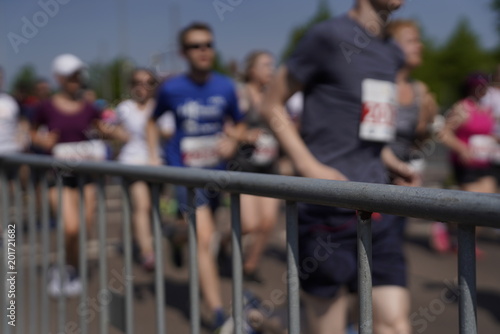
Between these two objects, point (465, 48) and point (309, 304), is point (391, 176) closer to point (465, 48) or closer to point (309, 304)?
point (309, 304)

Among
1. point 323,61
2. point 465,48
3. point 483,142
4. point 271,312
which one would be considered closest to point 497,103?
point 483,142

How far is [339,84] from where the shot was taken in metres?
2.55

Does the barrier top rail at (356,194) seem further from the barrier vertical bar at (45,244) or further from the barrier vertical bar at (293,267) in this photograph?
the barrier vertical bar at (45,244)

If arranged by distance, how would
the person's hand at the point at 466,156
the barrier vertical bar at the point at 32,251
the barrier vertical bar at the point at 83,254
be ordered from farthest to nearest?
1. the person's hand at the point at 466,156
2. the barrier vertical bar at the point at 32,251
3. the barrier vertical bar at the point at 83,254

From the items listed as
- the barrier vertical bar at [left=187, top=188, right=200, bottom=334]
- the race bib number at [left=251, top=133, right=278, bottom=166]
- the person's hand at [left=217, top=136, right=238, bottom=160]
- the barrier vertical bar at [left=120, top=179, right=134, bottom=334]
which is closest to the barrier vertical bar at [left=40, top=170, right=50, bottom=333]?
the barrier vertical bar at [left=120, top=179, right=134, bottom=334]

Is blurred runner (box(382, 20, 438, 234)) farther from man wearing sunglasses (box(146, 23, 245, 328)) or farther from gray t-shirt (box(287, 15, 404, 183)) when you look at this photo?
gray t-shirt (box(287, 15, 404, 183))

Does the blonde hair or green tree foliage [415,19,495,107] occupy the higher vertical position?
green tree foliage [415,19,495,107]

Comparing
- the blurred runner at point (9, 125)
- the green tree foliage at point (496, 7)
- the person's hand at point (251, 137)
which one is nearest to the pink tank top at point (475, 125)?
the person's hand at point (251, 137)

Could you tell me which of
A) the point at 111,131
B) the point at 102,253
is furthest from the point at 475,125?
the point at 102,253

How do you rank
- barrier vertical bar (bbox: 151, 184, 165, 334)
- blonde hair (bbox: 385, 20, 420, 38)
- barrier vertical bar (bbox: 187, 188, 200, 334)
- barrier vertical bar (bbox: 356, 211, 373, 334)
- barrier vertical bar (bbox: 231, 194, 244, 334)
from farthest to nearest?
blonde hair (bbox: 385, 20, 420, 38)
barrier vertical bar (bbox: 151, 184, 165, 334)
barrier vertical bar (bbox: 187, 188, 200, 334)
barrier vertical bar (bbox: 231, 194, 244, 334)
barrier vertical bar (bbox: 356, 211, 373, 334)

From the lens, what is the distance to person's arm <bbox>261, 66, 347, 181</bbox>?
2457mm

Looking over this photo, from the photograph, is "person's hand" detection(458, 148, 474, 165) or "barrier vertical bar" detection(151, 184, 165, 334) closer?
"barrier vertical bar" detection(151, 184, 165, 334)

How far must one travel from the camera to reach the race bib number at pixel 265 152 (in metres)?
6.57

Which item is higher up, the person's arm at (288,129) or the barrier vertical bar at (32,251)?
the person's arm at (288,129)
